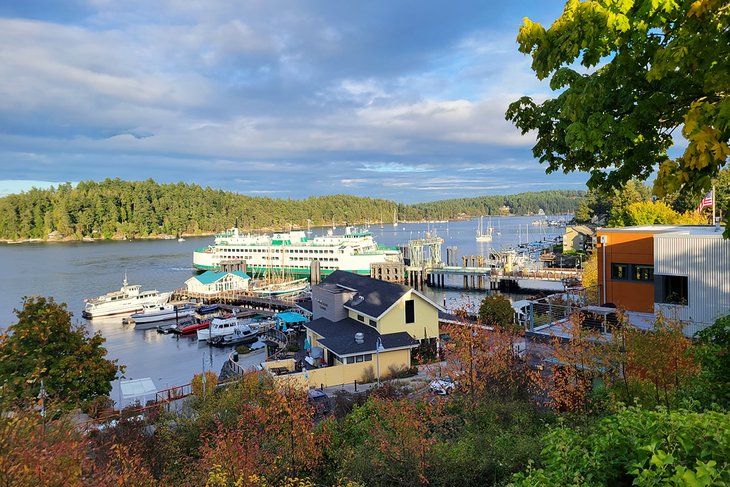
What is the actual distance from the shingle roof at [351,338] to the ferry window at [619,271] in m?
10.00

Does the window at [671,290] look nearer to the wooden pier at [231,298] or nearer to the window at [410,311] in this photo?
the window at [410,311]

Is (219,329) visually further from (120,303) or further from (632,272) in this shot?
(632,272)

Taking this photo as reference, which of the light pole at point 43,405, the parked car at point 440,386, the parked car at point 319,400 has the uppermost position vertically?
the light pole at point 43,405

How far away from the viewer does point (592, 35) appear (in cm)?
529

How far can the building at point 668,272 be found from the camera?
16.4m

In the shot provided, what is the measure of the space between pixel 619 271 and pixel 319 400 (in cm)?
1338

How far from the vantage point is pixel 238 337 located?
4206 cm

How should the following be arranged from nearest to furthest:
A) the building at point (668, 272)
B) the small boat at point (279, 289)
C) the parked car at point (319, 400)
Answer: the building at point (668, 272) < the parked car at point (319, 400) < the small boat at point (279, 289)

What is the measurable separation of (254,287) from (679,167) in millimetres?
63861

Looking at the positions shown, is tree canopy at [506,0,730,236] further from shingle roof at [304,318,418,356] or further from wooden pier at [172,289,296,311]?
wooden pier at [172,289,296,311]

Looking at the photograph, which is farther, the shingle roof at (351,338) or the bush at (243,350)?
the bush at (243,350)

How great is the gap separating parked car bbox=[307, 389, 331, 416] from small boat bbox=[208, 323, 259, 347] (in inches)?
854

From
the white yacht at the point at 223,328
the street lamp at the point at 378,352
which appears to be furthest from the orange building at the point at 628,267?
the white yacht at the point at 223,328

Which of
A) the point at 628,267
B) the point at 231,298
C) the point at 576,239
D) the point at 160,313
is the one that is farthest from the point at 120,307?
the point at 576,239
